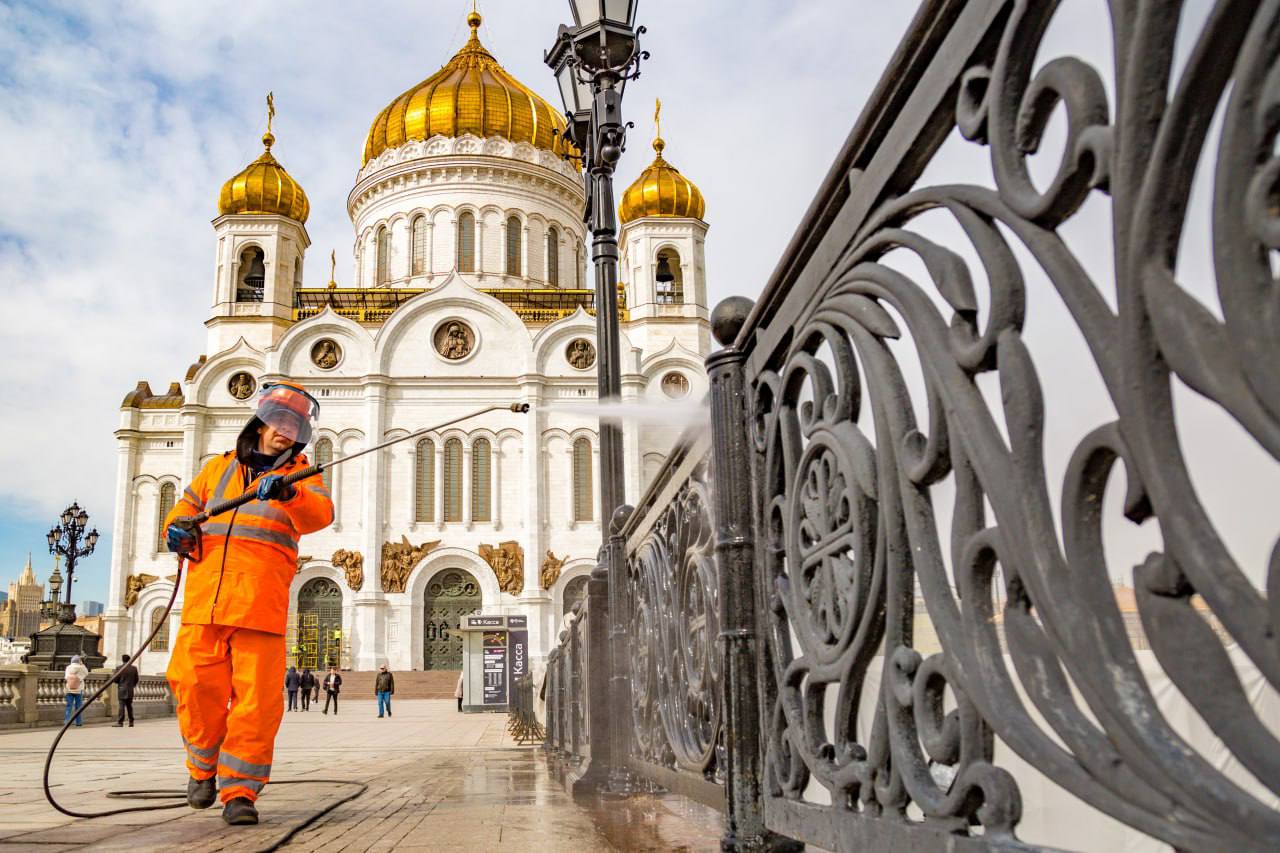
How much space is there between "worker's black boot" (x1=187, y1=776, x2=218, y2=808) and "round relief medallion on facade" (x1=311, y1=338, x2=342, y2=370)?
31922 millimetres

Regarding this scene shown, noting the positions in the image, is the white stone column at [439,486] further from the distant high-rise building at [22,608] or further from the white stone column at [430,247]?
the distant high-rise building at [22,608]

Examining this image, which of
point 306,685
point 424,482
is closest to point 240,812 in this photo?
point 306,685

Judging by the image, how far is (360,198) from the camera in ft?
136

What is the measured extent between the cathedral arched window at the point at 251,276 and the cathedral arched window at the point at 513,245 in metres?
8.37

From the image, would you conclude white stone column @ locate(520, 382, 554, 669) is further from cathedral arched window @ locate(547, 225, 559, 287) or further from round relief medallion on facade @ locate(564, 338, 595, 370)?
cathedral arched window @ locate(547, 225, 559, 287)

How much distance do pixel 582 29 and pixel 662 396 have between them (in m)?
28.2

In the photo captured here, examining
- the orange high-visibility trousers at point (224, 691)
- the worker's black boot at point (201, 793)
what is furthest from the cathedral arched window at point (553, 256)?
the worker's black boot at point (201, 793)

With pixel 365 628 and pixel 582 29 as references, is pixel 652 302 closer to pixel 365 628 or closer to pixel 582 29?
pixel 365 628

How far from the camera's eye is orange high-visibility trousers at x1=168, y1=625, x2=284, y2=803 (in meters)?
4.40

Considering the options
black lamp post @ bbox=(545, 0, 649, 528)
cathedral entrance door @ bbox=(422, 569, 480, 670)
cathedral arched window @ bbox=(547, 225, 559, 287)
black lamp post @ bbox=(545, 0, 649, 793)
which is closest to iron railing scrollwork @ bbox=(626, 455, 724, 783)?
black lamp post @ bbox=(545, 0, 649, 793)

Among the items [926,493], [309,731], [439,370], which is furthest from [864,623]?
[439,370]

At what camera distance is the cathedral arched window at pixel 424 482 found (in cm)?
3381

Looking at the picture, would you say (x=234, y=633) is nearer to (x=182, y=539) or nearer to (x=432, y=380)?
(x=182, y=539)

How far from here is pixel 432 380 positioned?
35.2 metres
